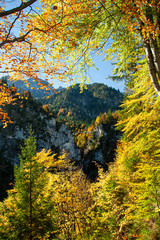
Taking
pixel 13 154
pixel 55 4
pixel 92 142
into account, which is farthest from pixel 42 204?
pixel 92 142

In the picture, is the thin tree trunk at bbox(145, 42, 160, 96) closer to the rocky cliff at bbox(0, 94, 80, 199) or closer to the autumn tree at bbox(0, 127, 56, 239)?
the autumn tree at bbox(0, 127, 56, 239)

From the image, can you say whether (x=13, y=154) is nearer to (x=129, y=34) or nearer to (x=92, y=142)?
(x=92, y=142)

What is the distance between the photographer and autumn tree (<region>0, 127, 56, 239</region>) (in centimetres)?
437

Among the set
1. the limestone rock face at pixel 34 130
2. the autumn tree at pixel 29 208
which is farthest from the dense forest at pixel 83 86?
the limestone rock face at pixel 34 130

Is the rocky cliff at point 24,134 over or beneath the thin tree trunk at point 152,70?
over

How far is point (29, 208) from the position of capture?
4.92m

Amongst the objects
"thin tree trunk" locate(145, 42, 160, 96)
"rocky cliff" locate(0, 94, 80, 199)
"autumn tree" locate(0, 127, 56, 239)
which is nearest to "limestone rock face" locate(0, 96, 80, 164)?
"rocky cliff" locate(0, 94, 80, 199)

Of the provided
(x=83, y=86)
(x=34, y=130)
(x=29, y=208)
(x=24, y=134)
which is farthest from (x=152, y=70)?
(x=34, y=130)

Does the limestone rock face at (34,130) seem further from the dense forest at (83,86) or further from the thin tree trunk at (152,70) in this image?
the thin tree trunk at (152,70)

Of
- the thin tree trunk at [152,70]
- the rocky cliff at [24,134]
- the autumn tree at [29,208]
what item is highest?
the rocky cliff at [24,134]

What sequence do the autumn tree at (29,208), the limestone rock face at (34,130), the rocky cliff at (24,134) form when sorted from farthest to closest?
the limestone rock face at (34,130) → the rocky cliff at (24,134) → the autumn tree at (29,208)

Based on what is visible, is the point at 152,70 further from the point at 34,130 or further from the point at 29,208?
the point at 34,130

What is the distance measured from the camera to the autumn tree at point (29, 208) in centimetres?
437

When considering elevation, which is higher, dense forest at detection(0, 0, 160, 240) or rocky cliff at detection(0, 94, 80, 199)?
rocky cliff at detection(0, 94, 80, 199)
